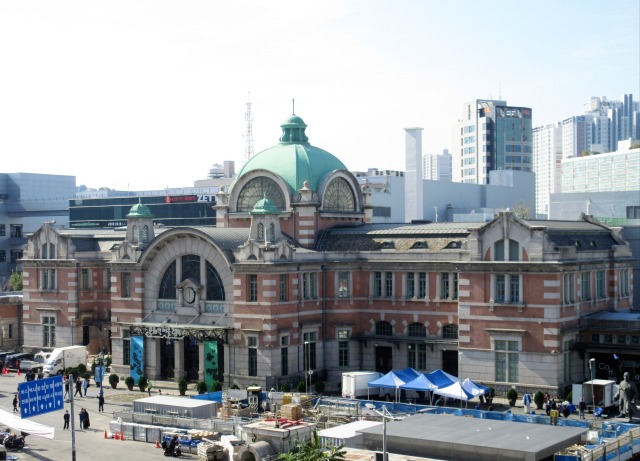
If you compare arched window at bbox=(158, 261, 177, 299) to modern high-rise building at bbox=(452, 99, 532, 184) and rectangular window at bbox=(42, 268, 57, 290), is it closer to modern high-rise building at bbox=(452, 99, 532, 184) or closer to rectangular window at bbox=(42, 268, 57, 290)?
rectangular window at bbox=(42, 268, 57, 290)

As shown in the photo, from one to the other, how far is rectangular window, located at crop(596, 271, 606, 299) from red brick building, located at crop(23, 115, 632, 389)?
0.17 meters

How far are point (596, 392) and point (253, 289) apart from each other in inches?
901

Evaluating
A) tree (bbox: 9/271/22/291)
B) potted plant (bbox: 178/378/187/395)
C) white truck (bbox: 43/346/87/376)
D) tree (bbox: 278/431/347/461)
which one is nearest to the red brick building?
potted plant (bbox: 178/378/187/395)

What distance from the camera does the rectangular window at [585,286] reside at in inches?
2498

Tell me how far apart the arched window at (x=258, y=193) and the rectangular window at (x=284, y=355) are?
1085cm

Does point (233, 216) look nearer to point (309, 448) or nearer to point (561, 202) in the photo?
point (309, 448)

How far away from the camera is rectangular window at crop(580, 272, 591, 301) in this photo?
A: 6345cm

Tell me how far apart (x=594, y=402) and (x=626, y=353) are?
4715mm

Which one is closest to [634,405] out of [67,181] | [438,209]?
[438,209]

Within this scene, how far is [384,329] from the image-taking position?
68.9 meters

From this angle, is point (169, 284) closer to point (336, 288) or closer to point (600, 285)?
point (336, 288)

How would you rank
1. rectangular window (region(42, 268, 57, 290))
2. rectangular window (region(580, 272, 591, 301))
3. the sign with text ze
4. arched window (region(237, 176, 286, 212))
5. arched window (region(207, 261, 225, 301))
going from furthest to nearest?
rectangular window (region(42, 268, 57, 290)), arched window (region(237, 176, 286, 212)), arched window (region(207, 261, 225, 301)), rectangular window (region(580, 272, 591, 301)), the sign with text ze

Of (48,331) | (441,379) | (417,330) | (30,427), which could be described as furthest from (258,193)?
(30,427)

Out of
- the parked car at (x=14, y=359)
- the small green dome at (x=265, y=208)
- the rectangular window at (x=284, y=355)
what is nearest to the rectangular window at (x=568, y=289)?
the rectangular window at (x=284, y=355)
